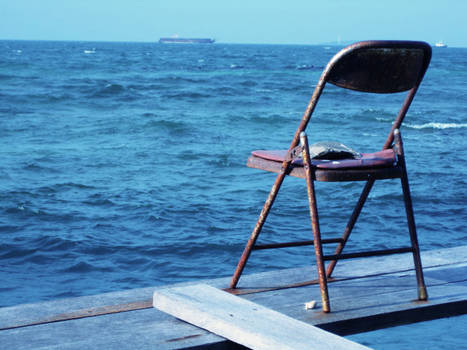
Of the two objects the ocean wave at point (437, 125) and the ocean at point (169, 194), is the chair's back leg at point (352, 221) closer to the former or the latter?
the ocean at point (169, 194)

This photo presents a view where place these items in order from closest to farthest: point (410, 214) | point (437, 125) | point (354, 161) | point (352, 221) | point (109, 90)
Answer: point (354, 161), point (410, 214), point (352, 221), point (437, 125), point (109, 90)

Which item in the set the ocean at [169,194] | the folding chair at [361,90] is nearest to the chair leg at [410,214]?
the folding chair at [361,90]

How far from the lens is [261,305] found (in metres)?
2.54

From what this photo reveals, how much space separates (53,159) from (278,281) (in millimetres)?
9653

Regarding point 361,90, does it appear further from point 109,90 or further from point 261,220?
point 109,90

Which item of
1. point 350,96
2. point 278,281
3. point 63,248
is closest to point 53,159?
point 63,248

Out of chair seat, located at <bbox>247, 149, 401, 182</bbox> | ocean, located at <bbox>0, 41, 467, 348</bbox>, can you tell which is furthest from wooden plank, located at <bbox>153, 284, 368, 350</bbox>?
ocean, located at <bbox>0, 41, 467, 348</bbox>

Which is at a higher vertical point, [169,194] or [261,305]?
[261,305]

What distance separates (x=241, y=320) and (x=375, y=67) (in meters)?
1.01

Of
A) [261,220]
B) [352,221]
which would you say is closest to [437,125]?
[352,221]

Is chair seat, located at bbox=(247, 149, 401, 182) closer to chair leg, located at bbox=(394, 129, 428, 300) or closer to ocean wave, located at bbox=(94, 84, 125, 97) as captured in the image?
chair leg, located at bbox=(394, 129, 428, 300)

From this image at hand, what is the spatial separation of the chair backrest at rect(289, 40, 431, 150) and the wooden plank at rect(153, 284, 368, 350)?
64 centimetres

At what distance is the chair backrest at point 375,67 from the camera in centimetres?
250

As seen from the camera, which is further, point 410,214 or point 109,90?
point 109,90
